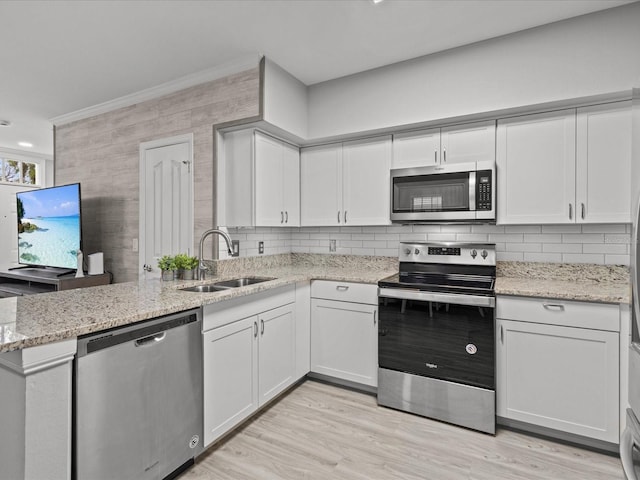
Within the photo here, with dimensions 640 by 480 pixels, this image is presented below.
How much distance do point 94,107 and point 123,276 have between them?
185cm

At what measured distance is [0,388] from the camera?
1.27m

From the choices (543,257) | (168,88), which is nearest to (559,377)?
(543,257)

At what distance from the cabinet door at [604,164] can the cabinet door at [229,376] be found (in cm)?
238

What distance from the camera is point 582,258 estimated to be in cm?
253

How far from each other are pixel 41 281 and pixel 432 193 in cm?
380

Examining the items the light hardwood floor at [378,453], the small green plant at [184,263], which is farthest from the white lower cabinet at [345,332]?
the small green plant at [184,263]

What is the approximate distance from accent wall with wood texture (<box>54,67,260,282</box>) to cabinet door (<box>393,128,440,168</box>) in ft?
4.03

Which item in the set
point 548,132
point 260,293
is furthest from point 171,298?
point 548,132

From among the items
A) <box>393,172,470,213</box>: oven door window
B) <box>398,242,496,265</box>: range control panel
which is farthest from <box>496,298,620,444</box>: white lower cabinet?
<box>393,172,470,213</box>: oven door window

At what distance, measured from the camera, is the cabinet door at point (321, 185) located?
128 inches

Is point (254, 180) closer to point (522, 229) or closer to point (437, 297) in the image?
point (437, 297)

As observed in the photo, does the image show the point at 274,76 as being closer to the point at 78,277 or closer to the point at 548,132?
the point at 548,132

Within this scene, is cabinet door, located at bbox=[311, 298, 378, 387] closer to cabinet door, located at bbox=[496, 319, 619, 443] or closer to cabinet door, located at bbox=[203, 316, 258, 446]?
cabinet door, located at bbox=[203, 316, 258, 446]

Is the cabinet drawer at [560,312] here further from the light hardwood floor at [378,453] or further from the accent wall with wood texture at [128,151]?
the accent wall with wood texture at [128,151]
